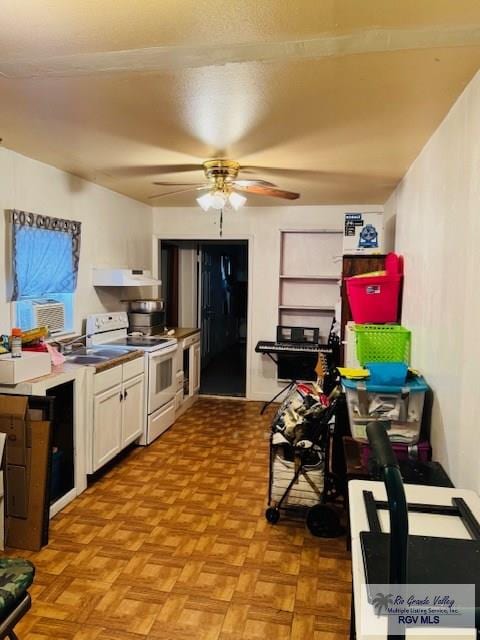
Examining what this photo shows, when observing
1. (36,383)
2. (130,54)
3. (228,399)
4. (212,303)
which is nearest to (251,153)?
(130,54)

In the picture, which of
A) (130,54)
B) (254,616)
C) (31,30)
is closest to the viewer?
(31,30)

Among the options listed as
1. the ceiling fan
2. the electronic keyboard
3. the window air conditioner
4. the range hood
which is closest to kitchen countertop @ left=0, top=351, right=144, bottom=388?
the window air conditioner

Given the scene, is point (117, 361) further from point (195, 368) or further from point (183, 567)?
point (195, 368)

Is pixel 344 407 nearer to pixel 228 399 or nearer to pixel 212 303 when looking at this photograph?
pixel 228 399

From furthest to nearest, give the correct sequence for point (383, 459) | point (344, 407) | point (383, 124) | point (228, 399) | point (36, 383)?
point (228, 399), point (344, 407), point (36, 383), point (383, 124), point (383, 459)

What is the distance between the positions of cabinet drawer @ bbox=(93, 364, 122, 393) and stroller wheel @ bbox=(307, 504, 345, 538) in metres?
1.65

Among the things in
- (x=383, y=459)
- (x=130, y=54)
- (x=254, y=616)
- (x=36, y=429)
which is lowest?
(x=254, y=616)

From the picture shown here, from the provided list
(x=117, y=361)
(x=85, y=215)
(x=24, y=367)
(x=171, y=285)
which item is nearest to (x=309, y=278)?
(x=171, y=285)

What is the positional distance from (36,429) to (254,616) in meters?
1.45

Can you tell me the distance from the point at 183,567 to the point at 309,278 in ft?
12.1

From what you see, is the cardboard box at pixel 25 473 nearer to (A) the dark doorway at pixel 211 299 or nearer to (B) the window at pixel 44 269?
(B) the window at pixel 44 269

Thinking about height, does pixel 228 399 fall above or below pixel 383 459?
below

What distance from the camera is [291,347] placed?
16.7 feet

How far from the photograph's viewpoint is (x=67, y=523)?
279 cm
